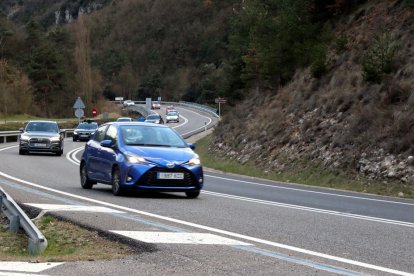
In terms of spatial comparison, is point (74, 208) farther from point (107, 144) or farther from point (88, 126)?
point (88, 126)

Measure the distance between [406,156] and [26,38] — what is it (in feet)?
281

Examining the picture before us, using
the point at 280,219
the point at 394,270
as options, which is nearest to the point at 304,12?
the point at 280,219

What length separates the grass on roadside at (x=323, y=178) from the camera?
2176cm

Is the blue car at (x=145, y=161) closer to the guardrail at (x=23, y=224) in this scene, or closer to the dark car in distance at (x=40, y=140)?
the guardrail at (x=23, y=224)

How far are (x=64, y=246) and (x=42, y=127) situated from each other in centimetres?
2690

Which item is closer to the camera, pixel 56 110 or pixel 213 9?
pixel 56 110

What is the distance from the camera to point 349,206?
15.9 metres

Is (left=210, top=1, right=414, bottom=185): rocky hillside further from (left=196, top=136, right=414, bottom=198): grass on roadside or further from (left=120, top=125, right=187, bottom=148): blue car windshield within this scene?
(left=120, top=125, right=187, bottom=148): blue car windshield

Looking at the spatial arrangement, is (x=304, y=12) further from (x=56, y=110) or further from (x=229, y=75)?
(x=56, y=110)

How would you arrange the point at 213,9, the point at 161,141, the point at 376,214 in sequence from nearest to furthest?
the point at 376,214 → the point at 161,141 → the point at 213,9

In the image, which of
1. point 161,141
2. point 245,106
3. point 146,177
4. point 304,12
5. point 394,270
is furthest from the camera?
point 245,106

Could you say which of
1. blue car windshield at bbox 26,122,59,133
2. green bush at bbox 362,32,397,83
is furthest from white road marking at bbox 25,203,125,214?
blue car windshield at bbox 26,122,59,133

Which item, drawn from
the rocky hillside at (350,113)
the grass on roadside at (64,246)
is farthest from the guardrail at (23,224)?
the rocky hillside at (350,113)

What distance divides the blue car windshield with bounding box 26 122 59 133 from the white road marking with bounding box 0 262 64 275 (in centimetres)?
2771
